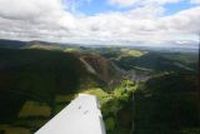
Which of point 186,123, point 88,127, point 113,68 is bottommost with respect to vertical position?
point 186,123

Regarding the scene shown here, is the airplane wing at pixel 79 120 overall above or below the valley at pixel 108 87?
above

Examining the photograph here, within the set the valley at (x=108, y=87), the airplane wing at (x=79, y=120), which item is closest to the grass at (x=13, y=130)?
the valley at (x=108, y=87)

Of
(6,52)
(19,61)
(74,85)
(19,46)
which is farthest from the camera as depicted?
(19,46)

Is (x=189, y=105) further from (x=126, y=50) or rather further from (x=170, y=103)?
(x=126, y=50)

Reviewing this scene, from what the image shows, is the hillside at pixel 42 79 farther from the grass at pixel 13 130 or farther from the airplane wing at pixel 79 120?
the airplane wing at pixel 79 120

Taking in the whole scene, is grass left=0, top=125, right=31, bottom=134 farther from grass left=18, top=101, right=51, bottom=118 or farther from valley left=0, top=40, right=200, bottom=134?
grass left=18, top=101, right=51, bottom=118

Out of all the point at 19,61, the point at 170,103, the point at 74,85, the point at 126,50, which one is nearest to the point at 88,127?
the point at 170,103

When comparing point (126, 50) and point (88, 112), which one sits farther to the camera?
point (126, 50)

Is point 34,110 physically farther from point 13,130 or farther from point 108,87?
point 108,87

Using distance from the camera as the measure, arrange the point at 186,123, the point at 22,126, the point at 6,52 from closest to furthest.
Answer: the point at 22,126 < the point at 186,123 < the point at 6,52
